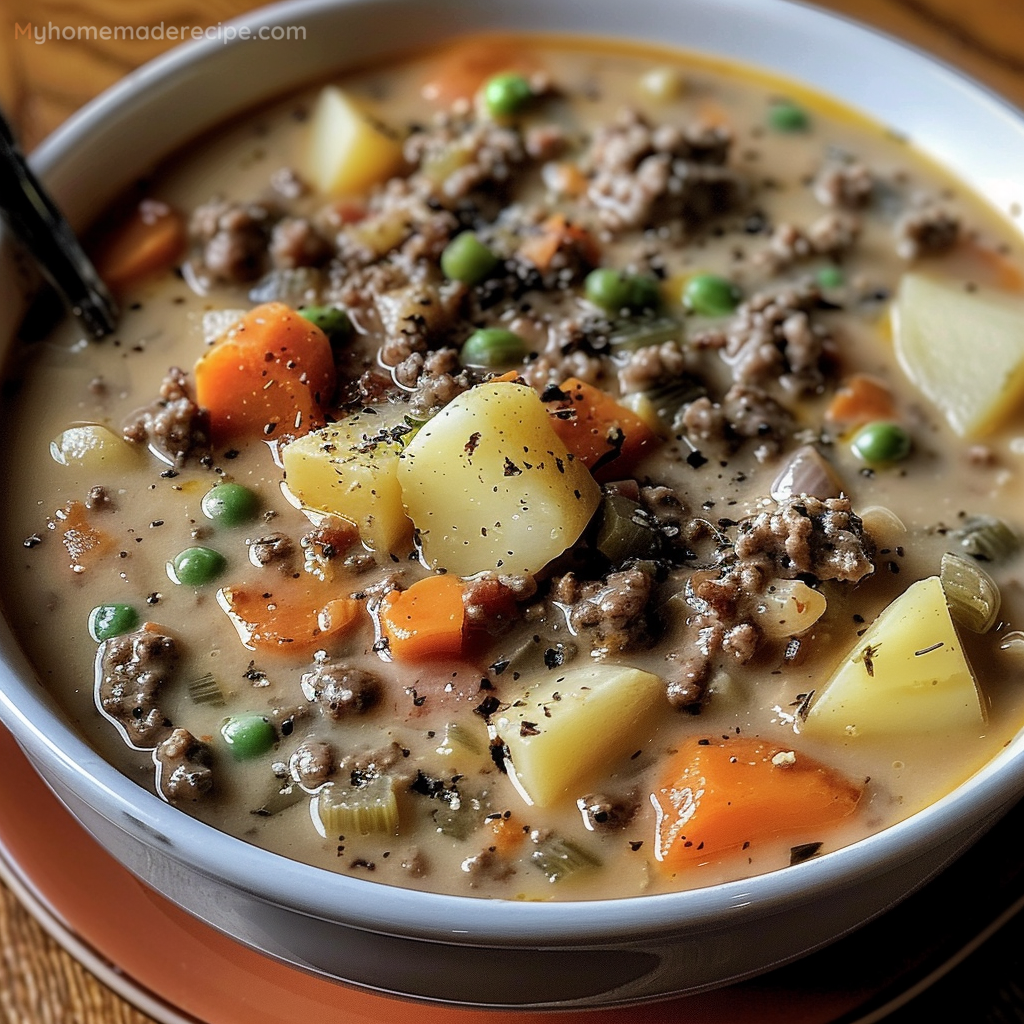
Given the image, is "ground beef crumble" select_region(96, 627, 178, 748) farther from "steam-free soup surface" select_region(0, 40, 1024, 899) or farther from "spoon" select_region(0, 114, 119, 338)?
"spoon" select_region(0, 114, 119, 338)

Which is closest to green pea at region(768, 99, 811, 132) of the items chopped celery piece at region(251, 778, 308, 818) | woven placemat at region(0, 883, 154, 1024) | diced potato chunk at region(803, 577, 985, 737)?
diced potato chunk at region(803, 577, 985, 737)

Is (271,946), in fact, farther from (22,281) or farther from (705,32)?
(705,32)

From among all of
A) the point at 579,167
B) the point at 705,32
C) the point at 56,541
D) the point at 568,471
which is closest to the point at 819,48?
the point at 705,32

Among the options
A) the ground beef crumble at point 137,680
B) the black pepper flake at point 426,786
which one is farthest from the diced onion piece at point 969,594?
the ground beef crumble at point 137,680

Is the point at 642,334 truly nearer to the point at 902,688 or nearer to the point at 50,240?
the point at 902,688

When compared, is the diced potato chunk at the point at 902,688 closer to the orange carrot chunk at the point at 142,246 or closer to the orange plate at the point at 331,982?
the orange plate at the point at 331,982

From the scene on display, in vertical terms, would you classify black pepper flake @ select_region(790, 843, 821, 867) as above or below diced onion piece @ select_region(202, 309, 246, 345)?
below
